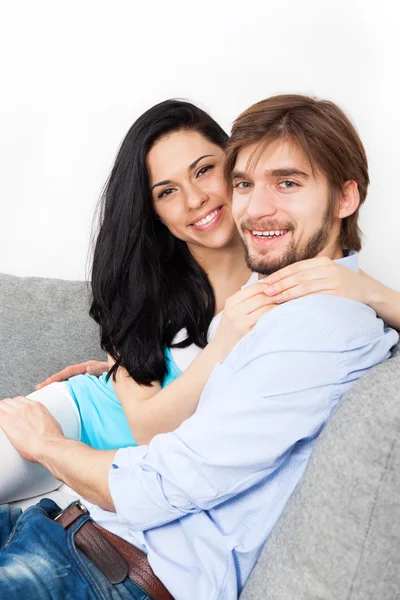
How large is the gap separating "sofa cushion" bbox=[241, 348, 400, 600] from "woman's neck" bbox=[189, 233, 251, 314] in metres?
1.08

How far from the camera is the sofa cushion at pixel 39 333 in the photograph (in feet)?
8.34

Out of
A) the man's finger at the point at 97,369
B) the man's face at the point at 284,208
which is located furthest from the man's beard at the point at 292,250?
the man's finger at the point at 97,369

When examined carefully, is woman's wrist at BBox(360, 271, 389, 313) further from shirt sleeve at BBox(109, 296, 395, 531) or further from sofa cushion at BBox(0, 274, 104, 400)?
sofa cushion at BBox(0, 274, 104, 400)

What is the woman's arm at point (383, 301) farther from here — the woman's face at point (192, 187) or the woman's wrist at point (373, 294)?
the woman's face at point (192, 187)

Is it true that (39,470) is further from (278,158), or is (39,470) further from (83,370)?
(278,158)

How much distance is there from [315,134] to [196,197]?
0.57 m

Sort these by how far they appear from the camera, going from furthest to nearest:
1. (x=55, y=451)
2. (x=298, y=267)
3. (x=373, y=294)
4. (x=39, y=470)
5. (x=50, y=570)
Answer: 1. (x=39, y=470)
2. (x=55, y=451)
3. (x=373, y=294)
4. (x=298, y=267)
5. (x=50, y=570)

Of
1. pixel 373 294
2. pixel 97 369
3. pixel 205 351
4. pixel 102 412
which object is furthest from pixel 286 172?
pixel 97 369

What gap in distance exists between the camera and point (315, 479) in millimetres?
1252

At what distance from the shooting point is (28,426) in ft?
6.41

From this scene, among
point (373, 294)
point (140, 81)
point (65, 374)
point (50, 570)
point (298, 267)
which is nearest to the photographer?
point (50, 570)

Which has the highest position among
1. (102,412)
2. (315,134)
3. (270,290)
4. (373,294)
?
(315,134)

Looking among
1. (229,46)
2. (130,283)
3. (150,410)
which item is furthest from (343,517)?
(229,46)

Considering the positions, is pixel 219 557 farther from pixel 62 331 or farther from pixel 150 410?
pixel 62 331
